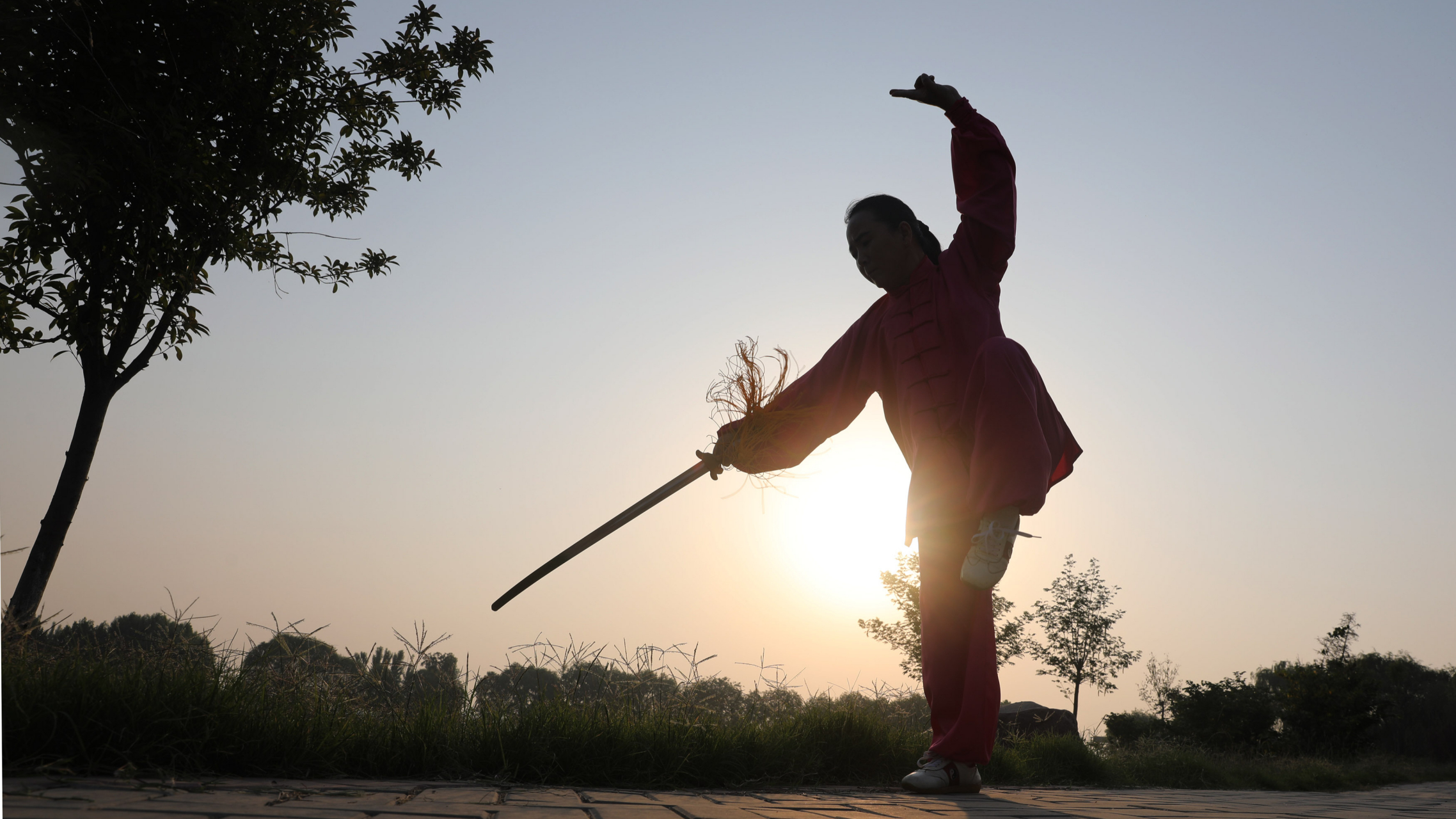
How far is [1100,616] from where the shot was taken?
2234 centimetres

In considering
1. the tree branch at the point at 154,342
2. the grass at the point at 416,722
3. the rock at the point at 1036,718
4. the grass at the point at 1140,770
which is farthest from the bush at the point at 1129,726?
the tree branch at the point at 154,342

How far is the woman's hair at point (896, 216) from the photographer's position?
3896 mm

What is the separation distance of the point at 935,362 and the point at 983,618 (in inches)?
42.1

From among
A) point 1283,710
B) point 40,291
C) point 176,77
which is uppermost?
point 176,77

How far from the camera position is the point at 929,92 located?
3715 millimetres

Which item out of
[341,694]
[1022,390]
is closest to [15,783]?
[341,694]

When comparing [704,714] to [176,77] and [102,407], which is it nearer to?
[102,407]

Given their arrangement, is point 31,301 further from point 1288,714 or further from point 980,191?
point 1288,714

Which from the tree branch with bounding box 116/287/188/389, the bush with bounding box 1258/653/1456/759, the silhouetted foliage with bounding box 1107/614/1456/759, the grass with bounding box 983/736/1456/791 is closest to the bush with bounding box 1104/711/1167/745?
the silhouetted foliage with bounding box 1107/614/1456/759

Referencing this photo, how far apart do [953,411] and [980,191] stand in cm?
105

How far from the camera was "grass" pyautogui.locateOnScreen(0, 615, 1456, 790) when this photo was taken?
2.13m

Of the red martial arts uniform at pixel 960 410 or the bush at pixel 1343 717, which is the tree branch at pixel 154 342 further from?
the bush at pixel 1343 717

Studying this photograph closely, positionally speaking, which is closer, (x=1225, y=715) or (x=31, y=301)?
(x=31, y=301)

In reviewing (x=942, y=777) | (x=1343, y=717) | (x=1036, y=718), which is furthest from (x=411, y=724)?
(x=1343, y=717)
